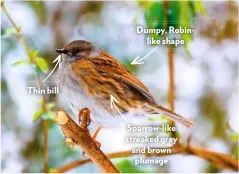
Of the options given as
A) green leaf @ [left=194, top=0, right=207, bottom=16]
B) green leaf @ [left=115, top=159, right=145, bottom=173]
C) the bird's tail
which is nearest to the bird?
the bird's tail

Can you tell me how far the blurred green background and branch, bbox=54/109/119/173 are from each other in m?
0.07

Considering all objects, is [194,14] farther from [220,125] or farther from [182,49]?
[220,125]

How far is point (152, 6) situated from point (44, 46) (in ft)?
0.95

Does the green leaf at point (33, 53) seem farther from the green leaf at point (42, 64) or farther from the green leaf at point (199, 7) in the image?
the green leaf at point (199, 7)

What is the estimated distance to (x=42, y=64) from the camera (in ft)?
3.77

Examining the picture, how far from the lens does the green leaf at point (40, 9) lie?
1.16 metres

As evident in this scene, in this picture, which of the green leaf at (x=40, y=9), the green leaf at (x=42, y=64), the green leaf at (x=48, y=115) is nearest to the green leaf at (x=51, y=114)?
the green leaf at (x=48, y=115)

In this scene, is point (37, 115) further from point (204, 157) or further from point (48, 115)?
point (204, 157)

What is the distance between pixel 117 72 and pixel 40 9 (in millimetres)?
260

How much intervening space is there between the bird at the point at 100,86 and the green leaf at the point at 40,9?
0.10 m

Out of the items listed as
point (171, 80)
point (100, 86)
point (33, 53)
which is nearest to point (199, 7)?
point (171, 80)

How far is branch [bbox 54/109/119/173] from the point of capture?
0.99 meters

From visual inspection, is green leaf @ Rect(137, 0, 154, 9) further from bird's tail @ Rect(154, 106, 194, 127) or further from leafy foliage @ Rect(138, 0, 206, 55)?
bird's tail @ Rect(154, 106, 194, 127)

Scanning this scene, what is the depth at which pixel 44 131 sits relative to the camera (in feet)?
3.78
